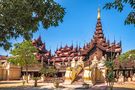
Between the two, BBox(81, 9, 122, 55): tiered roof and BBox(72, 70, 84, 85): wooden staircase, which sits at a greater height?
BBox(81, 9, 122, 55): tiered roof

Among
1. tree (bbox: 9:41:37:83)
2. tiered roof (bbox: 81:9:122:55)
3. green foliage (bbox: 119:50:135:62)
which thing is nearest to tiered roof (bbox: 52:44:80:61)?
→ tiered roof (bbox: 81:9:122:55)

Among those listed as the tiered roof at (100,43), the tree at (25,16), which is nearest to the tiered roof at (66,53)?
the tiered roof at (100,43)

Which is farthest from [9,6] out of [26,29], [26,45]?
[26,45]

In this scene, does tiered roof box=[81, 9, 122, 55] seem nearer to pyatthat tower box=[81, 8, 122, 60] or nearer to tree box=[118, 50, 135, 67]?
pyatthat tower box=[81, 8, 122, 60]

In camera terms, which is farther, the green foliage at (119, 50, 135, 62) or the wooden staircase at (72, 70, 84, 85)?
the green foliage at (119, 50, 135, 62)

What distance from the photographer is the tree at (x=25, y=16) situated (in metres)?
17.9

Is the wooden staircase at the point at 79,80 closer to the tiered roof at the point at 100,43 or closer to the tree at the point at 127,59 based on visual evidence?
the tree at the point at 127,59

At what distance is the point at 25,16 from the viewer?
60.9ft

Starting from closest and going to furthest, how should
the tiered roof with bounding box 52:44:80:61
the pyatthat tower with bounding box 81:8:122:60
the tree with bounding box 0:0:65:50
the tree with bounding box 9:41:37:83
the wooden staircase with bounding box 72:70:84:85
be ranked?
the tree with bounding box 0:0:65:50 < the wooden staircase with bounding box 72:70:84:85 < the tree with bounding box 9:41:37:83 < the pyatthat tower with bounding box 81:8:122:60 < the tiered roof with bounding box 52:44:80:61

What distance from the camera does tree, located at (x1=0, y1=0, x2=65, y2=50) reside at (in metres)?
17.9

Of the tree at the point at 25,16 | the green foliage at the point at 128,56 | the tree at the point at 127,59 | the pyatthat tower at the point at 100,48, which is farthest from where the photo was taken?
the pyatthat tower at the point at 100,48

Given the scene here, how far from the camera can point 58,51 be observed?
88312 mm

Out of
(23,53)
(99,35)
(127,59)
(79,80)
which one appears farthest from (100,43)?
(79,80)

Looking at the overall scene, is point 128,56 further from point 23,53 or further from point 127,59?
point 23,53
